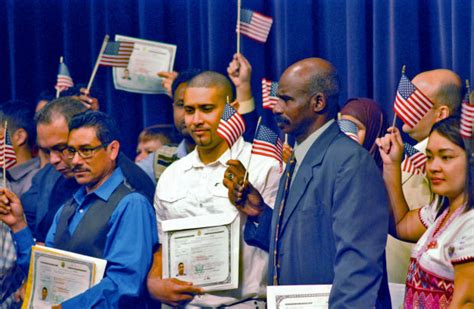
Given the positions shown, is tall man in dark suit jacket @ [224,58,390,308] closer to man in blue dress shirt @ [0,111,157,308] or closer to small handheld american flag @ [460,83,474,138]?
small handheld american flag @ [460,83,474,138]

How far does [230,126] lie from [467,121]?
3.65 ft

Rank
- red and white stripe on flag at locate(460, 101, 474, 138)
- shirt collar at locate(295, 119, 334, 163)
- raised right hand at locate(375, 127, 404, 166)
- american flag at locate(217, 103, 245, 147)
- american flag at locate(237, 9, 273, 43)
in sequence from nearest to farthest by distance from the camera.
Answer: red and white stripe on flag at locate(460, 101, 474, 138) → shirt collar at locate(295, 119, 334, 163) → raised right hand at locate(375, 127, 404, 166) → american flag at locate(217, 103, 245, 147) → american flag at locate(237, 9, 273, 43)

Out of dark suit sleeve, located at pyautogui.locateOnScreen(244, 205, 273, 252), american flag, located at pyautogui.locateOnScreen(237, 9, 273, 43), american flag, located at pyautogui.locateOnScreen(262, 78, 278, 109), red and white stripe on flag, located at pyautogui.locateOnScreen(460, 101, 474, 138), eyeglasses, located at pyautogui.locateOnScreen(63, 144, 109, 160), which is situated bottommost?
dark suit sleeve, located at pyautogui.locateOnScreen(244, 205, 273, 252)

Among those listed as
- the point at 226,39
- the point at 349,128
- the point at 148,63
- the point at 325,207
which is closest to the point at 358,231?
the point at 325,207

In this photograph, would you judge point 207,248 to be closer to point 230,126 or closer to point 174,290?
point 174,290

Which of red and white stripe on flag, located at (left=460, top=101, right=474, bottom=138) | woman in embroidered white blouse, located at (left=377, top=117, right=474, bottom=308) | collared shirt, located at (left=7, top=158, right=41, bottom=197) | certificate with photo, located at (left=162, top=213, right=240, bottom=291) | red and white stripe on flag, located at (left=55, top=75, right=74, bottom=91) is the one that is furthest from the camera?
red and white stripe on flag, located at (left=55, top=75, right=74, bottom=91)

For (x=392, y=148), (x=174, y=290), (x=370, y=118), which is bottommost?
(x=174, y=290)

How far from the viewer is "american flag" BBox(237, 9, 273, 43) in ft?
16.7

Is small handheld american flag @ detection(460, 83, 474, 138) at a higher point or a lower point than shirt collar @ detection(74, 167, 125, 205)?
higher

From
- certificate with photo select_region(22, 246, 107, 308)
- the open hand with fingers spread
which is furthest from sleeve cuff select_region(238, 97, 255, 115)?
certificate with photo select_region(22, 246, 107, 308)

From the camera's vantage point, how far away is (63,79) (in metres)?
5.79

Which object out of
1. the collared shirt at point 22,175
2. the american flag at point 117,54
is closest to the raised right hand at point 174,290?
the collared shirt at point 22,175

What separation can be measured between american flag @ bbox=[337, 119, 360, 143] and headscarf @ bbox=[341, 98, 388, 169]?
0.17 feet

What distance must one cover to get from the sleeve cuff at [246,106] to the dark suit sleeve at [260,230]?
0.66 meters
